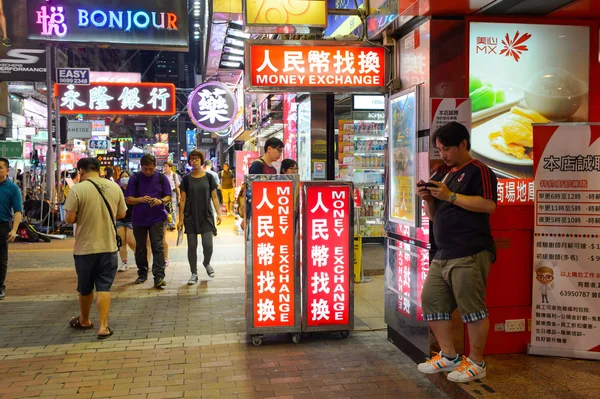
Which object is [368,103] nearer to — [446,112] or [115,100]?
[446,112]

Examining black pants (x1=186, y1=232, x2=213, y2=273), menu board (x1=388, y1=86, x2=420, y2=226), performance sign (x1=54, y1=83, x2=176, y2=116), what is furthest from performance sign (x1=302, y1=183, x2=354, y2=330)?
performance sign (x1=54, y1=83, x2=176, y2=116)

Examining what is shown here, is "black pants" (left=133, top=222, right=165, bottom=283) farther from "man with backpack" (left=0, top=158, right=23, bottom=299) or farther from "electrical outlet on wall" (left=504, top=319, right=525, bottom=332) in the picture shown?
"electrical outlet on wall" (left=504, top=319, right=525, bottom=332)

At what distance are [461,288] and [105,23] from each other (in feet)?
38.0

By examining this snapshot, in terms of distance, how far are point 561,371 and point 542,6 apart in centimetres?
289

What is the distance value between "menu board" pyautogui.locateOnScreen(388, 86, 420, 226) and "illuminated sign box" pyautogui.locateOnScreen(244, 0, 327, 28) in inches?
45.3

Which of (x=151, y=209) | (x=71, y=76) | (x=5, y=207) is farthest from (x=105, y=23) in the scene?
(x=5, y=207)

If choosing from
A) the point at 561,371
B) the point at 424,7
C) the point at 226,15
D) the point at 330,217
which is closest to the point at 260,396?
the point at 330,217

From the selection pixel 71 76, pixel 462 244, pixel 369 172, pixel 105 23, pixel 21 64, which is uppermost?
pixel 105 23

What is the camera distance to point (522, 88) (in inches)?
193

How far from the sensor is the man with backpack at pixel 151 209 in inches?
312

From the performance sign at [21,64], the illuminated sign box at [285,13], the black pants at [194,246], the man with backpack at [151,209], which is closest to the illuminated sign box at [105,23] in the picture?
the performance sign at [21,64]

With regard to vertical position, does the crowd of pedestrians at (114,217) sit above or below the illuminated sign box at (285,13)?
below

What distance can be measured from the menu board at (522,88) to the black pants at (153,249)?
483 cm

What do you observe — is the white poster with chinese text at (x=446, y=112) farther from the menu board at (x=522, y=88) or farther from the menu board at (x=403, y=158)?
the menu board at (x=522, y=88)
